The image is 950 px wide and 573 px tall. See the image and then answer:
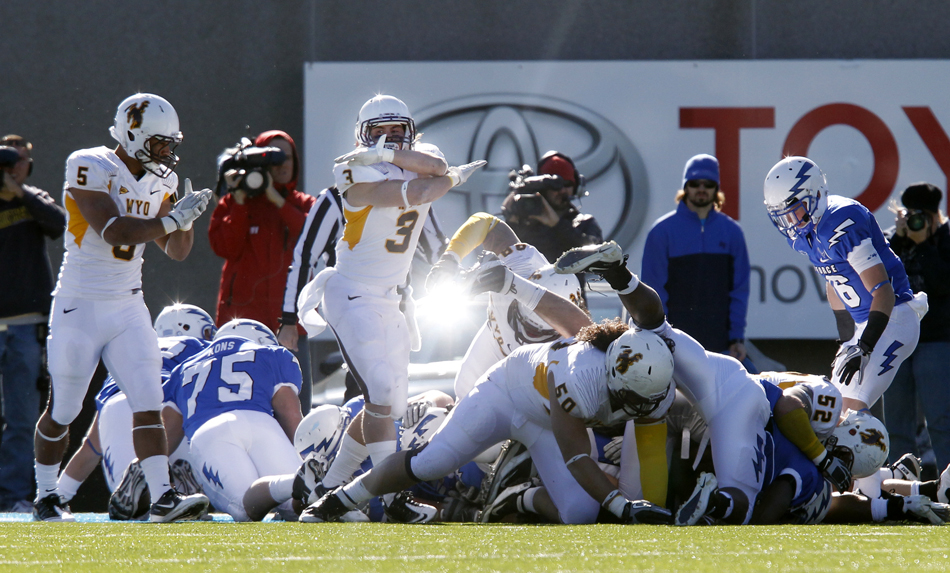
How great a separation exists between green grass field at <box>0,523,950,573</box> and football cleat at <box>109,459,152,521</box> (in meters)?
0.82

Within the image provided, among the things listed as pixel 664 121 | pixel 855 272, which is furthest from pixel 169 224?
pixel 664 121

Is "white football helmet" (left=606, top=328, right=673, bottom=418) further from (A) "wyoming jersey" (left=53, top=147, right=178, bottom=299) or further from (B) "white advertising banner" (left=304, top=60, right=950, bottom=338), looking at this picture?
(B) "white advertising banner" (left=304, top=60, right=950, bottom=338)

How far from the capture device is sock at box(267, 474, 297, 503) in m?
4.12

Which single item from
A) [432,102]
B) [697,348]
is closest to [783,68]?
[432,102]

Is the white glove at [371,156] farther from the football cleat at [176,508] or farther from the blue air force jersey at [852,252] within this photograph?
the blue air force jersey at [852,252]

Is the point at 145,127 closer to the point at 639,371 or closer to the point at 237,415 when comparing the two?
the point at 237,415

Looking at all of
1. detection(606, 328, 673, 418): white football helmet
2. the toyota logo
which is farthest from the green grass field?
the toyota logo

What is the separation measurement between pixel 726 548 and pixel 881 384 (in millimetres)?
2254

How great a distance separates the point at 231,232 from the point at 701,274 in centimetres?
246

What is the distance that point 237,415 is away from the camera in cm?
455

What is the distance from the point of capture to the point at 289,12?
924 centimetres

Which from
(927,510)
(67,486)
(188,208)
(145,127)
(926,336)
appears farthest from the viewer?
(926,336)

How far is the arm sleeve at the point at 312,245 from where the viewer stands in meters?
5.18

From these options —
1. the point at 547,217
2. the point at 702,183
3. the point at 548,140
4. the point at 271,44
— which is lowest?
the point at 547,217
